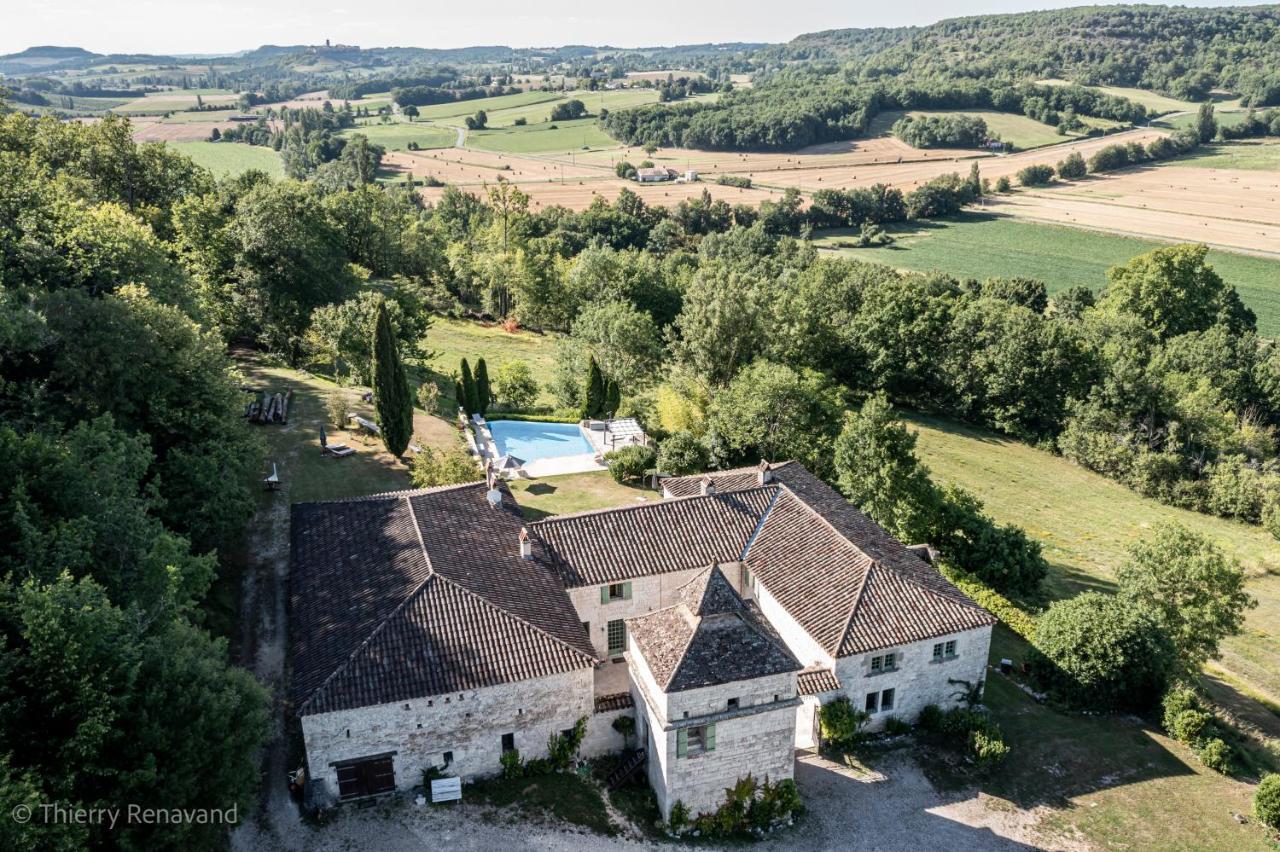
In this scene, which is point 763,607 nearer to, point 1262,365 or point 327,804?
point 327,804

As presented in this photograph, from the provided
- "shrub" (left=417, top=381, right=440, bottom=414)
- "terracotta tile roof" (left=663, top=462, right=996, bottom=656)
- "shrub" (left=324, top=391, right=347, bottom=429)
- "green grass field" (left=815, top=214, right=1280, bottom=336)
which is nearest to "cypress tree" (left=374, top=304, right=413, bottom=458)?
"shrub" (left=324, top=391, right=347, bottom=429)

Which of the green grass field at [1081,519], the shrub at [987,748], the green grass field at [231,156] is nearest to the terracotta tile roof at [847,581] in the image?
the shrub at [987,748]

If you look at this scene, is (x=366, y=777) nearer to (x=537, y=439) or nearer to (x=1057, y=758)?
(x=1057, y=758)

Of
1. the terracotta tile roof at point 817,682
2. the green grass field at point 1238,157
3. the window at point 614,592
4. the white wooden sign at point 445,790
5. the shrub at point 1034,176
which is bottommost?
the white wooden sign at point 445,790

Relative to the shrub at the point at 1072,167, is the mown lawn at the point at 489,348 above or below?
below

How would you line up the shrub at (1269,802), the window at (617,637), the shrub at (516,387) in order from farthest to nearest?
1. the shrub at (516,387)
2. the window at (617,637)
3. the shrub at (1269,802)

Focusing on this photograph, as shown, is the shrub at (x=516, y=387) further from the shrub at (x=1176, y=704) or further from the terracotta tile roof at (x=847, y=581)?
the shrub at (x=1176, y=704)
